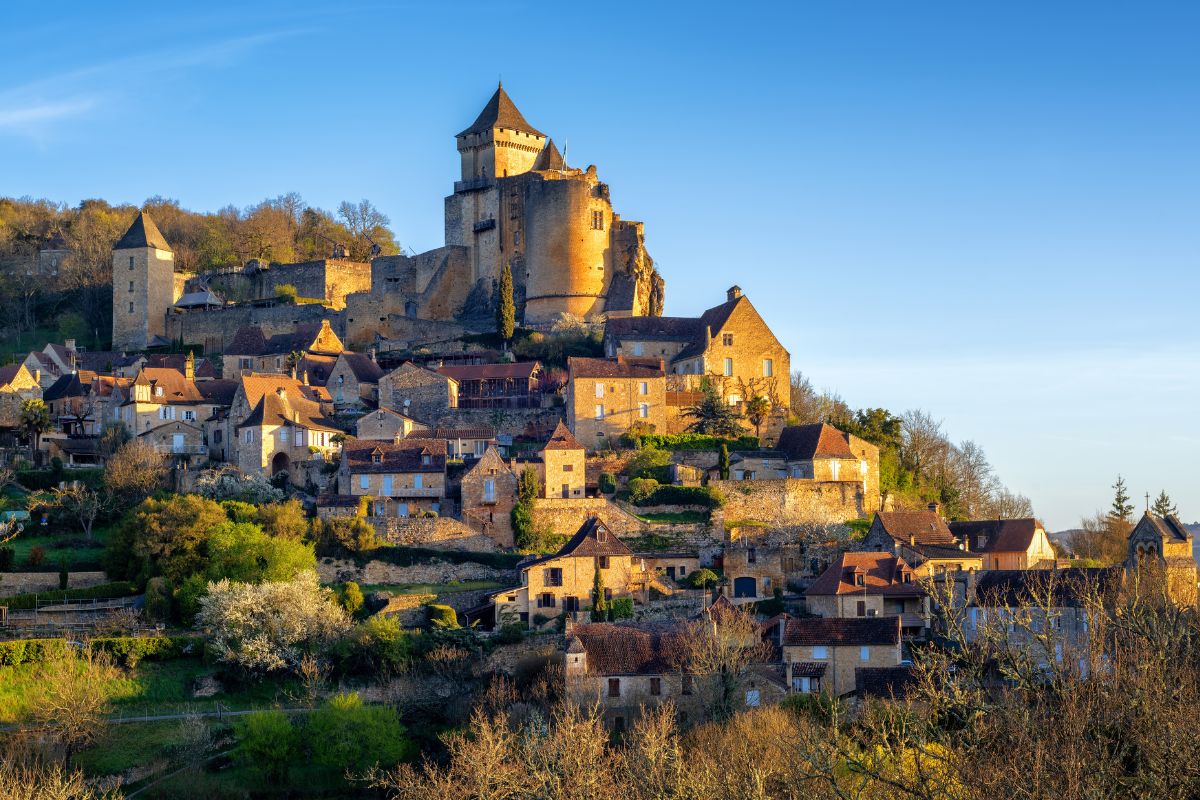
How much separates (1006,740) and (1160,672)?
11.9ft

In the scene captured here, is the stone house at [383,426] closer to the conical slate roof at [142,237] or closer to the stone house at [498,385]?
the stone house at [498,385]

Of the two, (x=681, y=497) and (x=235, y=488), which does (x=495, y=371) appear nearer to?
(x=681, y=497)

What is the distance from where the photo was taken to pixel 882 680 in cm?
4572

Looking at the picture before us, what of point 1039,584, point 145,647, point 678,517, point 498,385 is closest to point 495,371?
point 498,385

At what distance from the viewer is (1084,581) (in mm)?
49250

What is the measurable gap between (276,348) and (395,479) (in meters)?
23.5

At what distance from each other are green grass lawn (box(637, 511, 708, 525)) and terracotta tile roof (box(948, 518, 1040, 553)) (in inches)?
421

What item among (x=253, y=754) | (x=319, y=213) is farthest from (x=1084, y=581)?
(x=319, y=213)

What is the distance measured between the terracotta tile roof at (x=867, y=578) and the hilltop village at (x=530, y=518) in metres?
0.11

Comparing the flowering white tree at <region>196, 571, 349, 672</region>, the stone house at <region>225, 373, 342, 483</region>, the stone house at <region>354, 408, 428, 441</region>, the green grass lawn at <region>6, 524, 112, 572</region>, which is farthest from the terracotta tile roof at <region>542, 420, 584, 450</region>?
the green grass lawn at <region>6, 524, 112, 572</region>

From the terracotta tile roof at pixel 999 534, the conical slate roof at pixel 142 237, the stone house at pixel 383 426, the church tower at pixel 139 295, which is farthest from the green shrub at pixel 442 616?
the conical slate roof at pixel 142 237

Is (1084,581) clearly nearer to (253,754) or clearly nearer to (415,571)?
(415,571)

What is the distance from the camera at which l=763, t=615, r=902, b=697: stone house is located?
155 feet

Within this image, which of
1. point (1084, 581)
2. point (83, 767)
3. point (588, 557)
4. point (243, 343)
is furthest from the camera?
point (243, 343)
